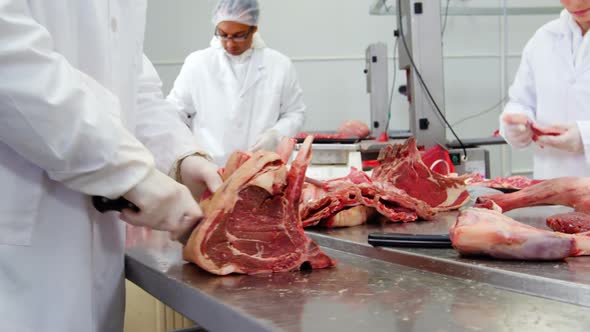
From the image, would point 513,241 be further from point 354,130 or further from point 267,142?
point 354,130

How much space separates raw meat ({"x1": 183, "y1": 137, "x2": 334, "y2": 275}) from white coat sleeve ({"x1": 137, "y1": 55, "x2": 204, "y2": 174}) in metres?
0.31

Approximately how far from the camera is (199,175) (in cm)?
138

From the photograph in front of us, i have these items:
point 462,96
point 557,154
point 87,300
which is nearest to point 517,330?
point 87,300

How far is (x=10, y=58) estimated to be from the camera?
0.94 meters

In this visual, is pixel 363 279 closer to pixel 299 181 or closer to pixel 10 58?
pixel 299 181

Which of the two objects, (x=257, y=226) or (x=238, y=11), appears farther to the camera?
(x=238, y=11)

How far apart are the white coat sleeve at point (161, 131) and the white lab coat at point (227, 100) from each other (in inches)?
102

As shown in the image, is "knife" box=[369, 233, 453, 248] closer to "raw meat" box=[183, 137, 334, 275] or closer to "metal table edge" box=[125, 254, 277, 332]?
"raw meat" box=[183, 137, 334, 275]

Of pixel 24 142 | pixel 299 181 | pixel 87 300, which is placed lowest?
pixel 87 300

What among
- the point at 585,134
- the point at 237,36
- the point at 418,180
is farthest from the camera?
the point at 237,36

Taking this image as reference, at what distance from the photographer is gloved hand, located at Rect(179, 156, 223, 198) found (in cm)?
134

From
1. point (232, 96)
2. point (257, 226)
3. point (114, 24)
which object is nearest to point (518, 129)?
point (257, 226)

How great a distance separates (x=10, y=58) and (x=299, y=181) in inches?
22.6

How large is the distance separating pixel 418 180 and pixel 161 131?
2.64 ft
